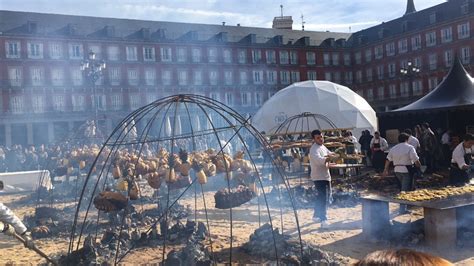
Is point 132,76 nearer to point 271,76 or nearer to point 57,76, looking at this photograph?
point 57,76

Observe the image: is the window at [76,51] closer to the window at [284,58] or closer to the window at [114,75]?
the window at [114,75]

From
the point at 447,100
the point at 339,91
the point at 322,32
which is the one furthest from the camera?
the point at 322,32

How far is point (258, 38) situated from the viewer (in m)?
56.0

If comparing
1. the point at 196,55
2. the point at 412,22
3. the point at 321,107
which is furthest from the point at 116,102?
the point at 412,22

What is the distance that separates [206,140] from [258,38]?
121 ft

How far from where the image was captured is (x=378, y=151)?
15.4 meters

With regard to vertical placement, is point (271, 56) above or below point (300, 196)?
above

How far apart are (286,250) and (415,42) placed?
50.8 m

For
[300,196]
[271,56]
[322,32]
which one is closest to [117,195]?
[300,196]

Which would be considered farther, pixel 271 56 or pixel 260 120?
pixel 271 56

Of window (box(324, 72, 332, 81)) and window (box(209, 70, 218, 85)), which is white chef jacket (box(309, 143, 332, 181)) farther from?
window (box(324, 72, 332, 81))

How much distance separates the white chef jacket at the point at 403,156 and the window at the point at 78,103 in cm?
4068

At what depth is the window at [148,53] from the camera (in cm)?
4850

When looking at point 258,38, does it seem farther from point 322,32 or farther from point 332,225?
point 332,225
